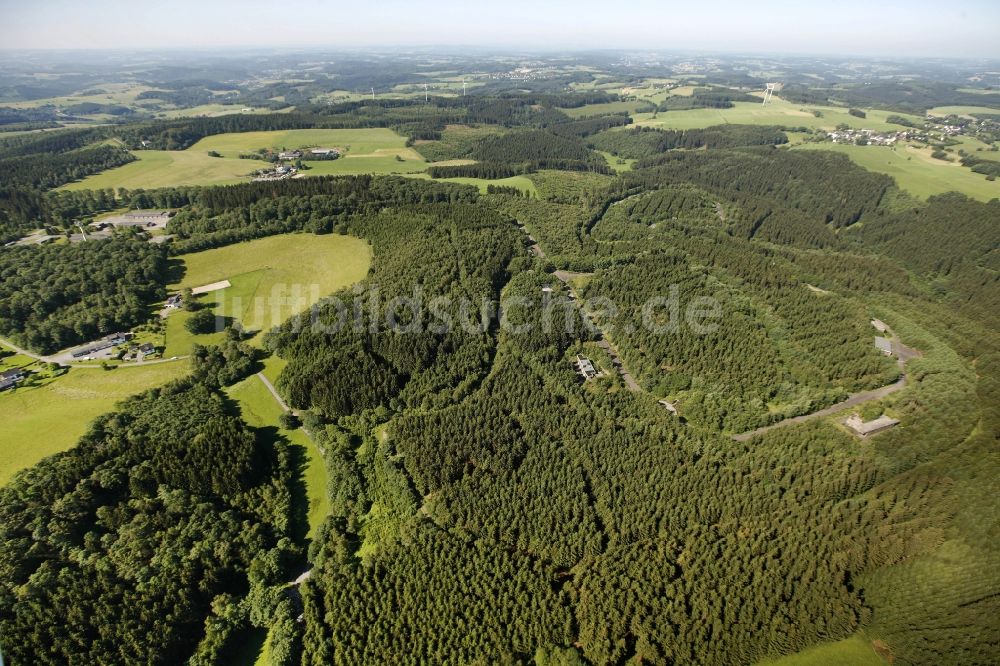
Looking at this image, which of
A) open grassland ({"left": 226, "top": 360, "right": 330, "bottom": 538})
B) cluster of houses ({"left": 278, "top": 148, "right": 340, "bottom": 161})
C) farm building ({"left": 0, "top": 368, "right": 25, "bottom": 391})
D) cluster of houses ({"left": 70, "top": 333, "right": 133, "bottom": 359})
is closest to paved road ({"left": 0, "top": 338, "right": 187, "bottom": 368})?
cluster of houses ({"left": 70, "top": 333, "right": 133, "bottom": 359})

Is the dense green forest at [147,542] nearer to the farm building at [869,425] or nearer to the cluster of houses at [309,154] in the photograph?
the farm building at [869,425]

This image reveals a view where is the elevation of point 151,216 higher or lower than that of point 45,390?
higher

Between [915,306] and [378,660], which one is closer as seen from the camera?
[378,660]

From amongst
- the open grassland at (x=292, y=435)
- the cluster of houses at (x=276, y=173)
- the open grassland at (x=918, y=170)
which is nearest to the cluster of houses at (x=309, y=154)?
the cluster of houses at (x=276, y=173)

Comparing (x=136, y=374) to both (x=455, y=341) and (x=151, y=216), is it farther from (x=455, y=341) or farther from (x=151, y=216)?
(x=151, y=216)

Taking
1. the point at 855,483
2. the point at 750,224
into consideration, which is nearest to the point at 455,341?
the point at 855,483

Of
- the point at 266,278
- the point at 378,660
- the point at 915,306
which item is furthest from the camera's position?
the point at 266,278

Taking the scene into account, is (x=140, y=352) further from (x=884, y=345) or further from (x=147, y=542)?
(x=884, y=345)
